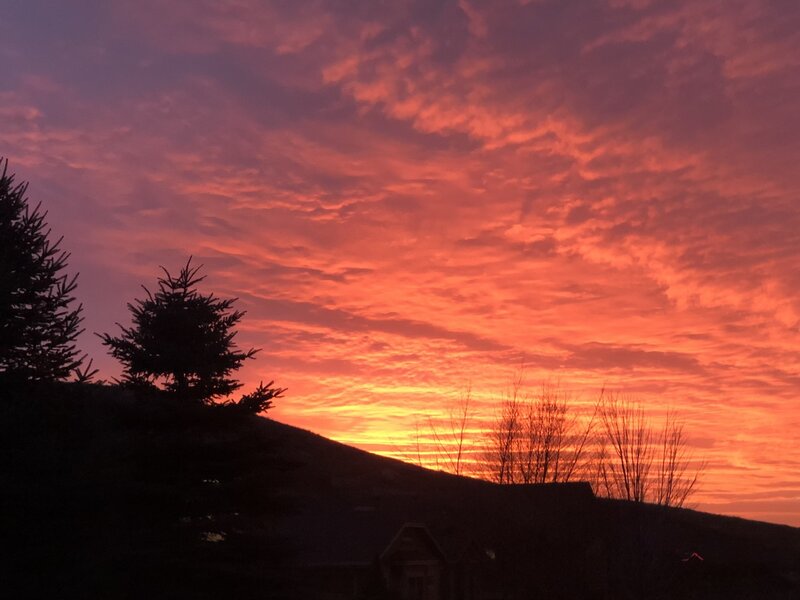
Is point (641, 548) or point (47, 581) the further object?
point (641, 548)

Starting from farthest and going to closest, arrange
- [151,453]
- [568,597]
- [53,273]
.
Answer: [568,597]
[53,273]
[151,453]

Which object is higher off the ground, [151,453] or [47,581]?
[151,453]

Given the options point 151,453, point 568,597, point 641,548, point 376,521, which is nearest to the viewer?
point 151,453

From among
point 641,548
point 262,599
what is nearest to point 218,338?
point 262,599

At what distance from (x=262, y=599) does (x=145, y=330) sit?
26.5 feet

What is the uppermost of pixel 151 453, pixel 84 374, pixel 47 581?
pixel 84 374

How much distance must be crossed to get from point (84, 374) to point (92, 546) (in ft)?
17.6

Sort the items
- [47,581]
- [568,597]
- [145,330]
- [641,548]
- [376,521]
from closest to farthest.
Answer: [47,581] → [145,330] → [641,548] → [568,597] → [376,521]

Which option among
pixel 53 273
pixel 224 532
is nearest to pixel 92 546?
pixel 224 532

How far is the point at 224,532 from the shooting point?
23.8 meters

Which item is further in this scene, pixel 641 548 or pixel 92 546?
pixel 641 548

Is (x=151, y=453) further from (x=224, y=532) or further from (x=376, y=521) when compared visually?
(x=376, y=521)

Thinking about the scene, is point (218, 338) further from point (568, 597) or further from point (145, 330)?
point (568, 597)

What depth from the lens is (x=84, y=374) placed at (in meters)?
26.2
